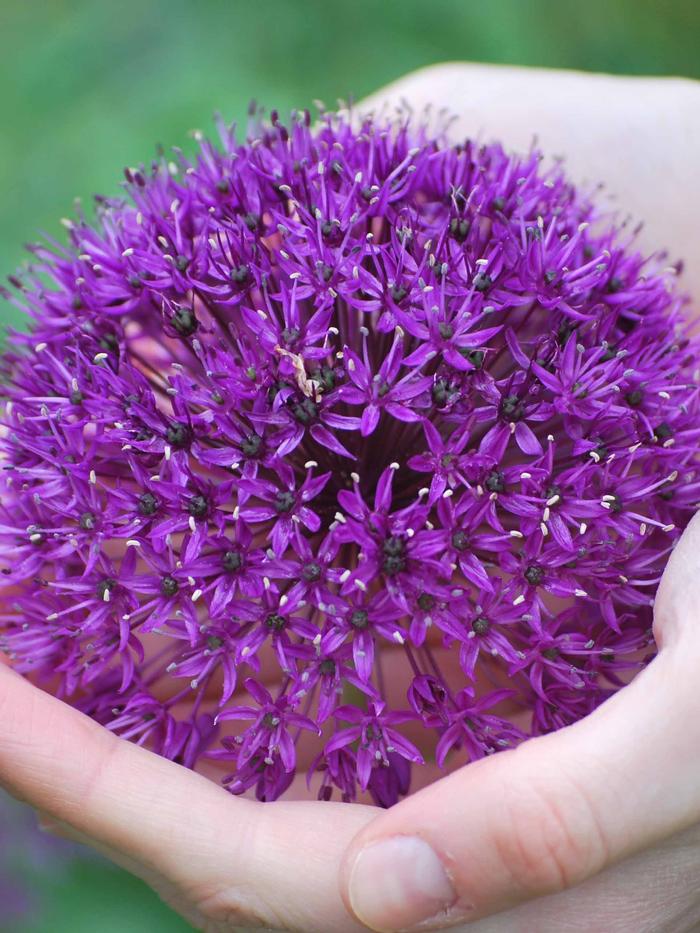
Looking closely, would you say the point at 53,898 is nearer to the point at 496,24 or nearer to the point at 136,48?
the point at 136,48

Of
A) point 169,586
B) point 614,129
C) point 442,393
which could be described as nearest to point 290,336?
point 442,393

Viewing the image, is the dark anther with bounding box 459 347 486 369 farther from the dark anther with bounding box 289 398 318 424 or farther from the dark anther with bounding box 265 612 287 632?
the dark anther with bounding box 265 612 287 632

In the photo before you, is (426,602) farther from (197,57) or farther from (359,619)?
(197,57)

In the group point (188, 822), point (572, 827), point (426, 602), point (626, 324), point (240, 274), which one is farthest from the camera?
point (626, 324)

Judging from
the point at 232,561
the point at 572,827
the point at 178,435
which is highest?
the point at 178,435

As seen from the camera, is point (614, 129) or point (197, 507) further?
point (614, 129)

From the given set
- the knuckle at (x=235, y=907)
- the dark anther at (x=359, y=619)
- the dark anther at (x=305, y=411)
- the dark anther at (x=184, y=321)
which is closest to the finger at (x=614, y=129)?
the dark anther at (x=184, y=321)

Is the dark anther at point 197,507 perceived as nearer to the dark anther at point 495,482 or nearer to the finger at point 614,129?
the dark anther at point 495,482
